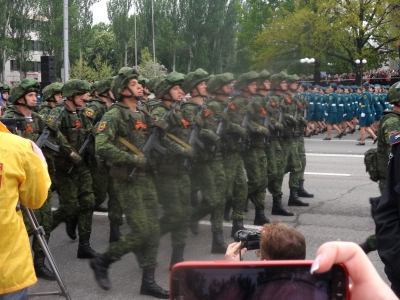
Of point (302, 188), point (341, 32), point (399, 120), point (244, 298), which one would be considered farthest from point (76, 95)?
point (341, 32)

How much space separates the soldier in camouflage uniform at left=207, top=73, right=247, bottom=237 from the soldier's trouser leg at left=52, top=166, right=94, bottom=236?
1662 millimetres

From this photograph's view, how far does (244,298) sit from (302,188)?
29.0 ft

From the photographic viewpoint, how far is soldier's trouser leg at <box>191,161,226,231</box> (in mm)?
7074

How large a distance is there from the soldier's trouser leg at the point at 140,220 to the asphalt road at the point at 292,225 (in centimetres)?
45

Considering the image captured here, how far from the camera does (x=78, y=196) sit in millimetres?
7109

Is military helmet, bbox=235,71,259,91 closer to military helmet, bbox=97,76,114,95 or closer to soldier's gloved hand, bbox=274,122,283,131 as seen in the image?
soldier's gloved hand, bbox=274,122,283,131

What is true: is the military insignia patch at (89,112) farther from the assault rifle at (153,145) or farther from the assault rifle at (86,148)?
the assault rifle at (153,145)

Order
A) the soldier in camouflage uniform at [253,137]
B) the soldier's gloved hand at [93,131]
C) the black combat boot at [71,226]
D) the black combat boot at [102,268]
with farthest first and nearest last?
the soldier in camouflage uniform at [253,137], the black combat boot at [71,226], the soldier's gloved hand at [93,131], the black combat boot at [102,268]

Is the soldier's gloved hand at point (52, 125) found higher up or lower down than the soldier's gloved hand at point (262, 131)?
higher up

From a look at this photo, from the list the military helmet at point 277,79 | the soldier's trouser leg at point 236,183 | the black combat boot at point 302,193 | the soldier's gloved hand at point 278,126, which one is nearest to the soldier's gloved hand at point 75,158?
the soldier's trouser leg at point 236,183

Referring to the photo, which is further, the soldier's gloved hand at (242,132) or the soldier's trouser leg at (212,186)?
the soldier's gloved hand at (242,132)

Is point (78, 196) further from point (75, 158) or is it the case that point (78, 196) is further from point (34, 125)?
point (34, 125)

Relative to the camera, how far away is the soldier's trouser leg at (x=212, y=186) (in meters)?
7.07

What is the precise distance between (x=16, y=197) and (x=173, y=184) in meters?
3.26
